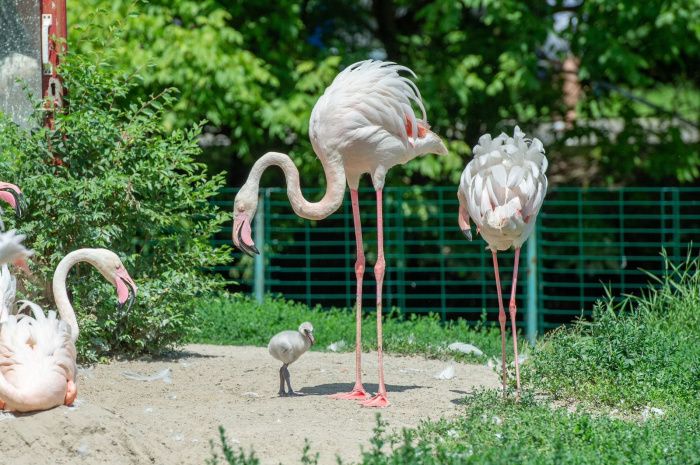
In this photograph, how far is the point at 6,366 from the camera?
5.39m

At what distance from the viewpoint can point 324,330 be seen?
374 inches

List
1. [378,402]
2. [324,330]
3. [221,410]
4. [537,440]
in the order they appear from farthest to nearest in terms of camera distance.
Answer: [324,330], [378,402], [221,410], [537,440]

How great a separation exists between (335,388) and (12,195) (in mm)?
2471

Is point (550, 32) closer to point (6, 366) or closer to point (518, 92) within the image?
point (518, 92)

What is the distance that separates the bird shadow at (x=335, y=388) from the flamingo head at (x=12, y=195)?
85.9 inches

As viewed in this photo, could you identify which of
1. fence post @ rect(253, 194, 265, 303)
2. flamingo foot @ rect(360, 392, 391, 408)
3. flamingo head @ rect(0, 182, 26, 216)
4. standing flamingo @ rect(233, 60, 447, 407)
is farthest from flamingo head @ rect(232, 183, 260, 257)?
fence post @ rect(253, 194, 265, 303)

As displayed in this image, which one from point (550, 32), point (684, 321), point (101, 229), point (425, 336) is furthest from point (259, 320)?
point (550, 32)

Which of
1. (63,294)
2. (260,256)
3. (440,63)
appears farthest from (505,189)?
(440,63)

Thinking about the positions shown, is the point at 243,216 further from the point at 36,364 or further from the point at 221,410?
the point at 36,364

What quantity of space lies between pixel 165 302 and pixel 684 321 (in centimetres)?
396

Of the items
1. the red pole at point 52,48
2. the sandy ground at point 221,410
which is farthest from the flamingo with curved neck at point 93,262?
the red pole at point 52,48

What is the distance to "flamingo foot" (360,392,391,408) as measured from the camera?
629cm

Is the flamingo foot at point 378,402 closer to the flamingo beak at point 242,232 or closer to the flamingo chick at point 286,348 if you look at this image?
the flamingo chick at point 286,348

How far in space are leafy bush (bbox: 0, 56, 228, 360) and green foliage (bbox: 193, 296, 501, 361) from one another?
81 centimetres
